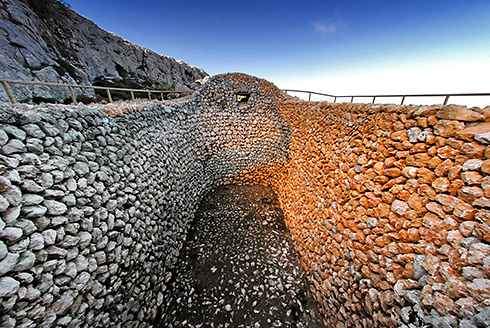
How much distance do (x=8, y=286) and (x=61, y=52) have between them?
97.0 feet

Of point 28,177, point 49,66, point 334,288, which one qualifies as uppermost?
point 49,66

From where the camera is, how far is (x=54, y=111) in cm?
389

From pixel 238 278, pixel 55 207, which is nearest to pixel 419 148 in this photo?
pixel 238 278

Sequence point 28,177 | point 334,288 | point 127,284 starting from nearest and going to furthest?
point 28,177 < point 127,284 < point 334,288

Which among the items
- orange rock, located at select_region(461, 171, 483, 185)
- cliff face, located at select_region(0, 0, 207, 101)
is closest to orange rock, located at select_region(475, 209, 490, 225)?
orange rock, located at select_region(461, 171, 483, 185)

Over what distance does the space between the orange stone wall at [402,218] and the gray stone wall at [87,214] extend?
20.7ft

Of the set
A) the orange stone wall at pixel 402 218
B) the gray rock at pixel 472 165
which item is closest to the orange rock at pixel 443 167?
the orange stone wall at pixel 402 218

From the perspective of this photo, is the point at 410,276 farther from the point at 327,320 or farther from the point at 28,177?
the point at 28,177

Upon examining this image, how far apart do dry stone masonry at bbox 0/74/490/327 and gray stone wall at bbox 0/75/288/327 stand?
26 millimetres

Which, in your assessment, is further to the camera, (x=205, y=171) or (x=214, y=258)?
(x=205, y=171)

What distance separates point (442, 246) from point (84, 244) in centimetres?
757

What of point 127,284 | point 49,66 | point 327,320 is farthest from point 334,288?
point 49,66

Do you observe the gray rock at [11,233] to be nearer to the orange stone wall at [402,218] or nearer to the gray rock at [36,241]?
the gray rock at [36,241]

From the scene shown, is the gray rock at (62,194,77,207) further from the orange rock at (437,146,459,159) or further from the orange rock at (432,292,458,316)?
the orange rock at (437,146,459,159)
